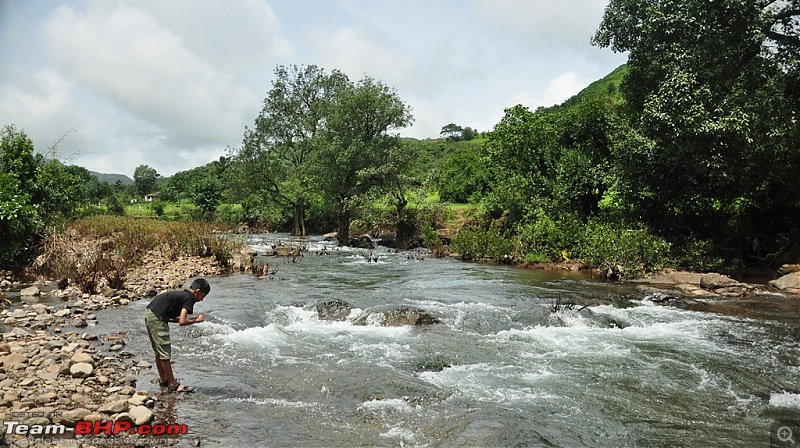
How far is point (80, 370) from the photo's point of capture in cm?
773

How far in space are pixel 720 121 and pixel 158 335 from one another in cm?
1774

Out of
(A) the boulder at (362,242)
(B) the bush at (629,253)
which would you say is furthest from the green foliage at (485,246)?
(A) the boulder at (362,242)

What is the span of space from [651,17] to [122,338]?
67.3 ft

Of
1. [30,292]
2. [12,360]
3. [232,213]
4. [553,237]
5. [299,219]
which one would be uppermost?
[232,213]

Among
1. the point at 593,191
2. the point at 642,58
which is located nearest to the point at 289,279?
the point at 593,191

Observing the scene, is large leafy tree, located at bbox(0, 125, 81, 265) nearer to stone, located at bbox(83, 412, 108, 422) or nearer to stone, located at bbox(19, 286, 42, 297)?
stone, located at bbox(19, 286, 42, 297)

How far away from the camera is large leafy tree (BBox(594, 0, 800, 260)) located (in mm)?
17109

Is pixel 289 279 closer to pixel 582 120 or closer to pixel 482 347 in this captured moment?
pixel 482 347

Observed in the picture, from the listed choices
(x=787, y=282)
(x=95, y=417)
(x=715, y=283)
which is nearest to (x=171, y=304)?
(x=95, y=417)

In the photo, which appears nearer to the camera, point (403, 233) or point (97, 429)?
point (97, 429)

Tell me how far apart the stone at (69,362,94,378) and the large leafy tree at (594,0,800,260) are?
18.4 m

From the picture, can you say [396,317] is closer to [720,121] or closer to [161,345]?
[161,345]

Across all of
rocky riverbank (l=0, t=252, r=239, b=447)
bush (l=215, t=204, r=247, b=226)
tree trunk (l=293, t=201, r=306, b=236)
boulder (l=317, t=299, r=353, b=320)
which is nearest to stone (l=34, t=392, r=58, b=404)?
rocky riverbank (l=0, t=252, r=239, b=447)

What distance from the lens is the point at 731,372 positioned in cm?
889
